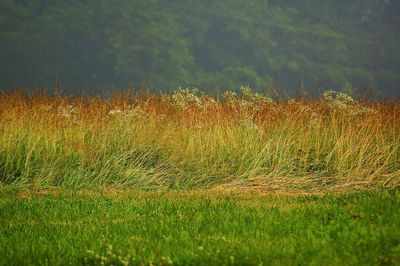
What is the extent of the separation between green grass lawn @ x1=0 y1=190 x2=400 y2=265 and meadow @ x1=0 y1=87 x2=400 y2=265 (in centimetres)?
2

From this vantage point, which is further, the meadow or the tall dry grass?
the tall dry grass

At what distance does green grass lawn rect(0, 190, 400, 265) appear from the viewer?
14.2 ft

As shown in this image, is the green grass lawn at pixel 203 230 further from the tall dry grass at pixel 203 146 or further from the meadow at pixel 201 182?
the tall dry grass at pixel 203 146

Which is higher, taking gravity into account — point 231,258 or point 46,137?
point 231,258

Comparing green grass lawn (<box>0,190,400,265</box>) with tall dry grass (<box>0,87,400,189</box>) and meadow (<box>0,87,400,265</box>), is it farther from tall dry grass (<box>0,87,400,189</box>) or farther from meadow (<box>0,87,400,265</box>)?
tall dry grass (<box>0,87,400,189</box>)

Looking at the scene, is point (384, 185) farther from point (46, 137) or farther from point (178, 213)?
point (46, 137)

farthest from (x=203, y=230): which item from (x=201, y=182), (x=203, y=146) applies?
(x=203, y=146)

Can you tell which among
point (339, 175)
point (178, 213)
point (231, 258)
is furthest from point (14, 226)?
point (339, 175)

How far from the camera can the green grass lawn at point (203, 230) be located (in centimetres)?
433

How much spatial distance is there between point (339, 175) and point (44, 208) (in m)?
5.73

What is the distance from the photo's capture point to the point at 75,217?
Answer: 21.2ft

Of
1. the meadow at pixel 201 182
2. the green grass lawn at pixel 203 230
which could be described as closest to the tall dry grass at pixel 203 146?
the meadow at pixel 201 182

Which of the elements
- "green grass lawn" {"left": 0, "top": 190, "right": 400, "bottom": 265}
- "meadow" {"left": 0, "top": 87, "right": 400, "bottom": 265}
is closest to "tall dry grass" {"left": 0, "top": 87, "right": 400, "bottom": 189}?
"meadow" {"left": 0, "top": 87, "right": 400, "bottom": 265}

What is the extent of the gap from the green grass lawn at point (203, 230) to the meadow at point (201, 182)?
0.07ft
